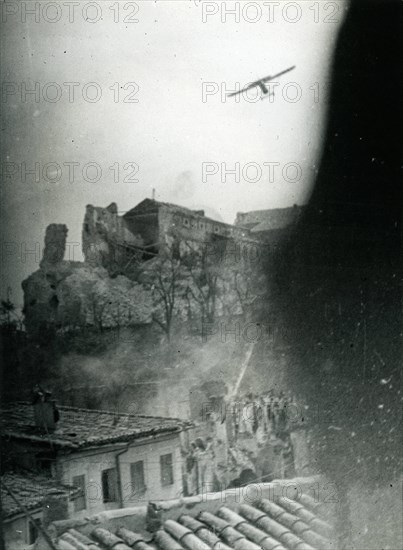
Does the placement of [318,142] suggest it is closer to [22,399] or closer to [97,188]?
[97,188]

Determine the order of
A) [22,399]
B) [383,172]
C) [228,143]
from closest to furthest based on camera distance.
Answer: [22,399]
[228,143]
[383,172]

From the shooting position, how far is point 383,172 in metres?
4.37

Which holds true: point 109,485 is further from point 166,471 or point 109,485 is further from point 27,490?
point 27,490

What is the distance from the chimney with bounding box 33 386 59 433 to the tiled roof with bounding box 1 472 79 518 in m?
0.25

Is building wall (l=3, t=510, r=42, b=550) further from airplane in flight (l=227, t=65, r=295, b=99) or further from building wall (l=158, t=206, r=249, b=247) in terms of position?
airplane in flight (l=227, t=65, r=295, b=99)

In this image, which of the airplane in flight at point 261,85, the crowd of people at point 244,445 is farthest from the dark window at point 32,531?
the airplane in flight at point 261,85

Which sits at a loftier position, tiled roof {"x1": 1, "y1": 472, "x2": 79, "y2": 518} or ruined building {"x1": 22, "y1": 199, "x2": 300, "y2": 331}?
ruined building {"x1": 22, "y1": 199, "x2": 300, "y2": 331}

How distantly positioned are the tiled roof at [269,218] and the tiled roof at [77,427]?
Answer: 1.26m

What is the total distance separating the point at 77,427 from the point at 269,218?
1.60m

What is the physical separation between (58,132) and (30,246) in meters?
0.64

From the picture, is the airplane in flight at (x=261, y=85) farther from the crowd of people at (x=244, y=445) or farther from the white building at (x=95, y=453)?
the white building at (x=95, y=453)

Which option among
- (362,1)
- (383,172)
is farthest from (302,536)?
(362,1)

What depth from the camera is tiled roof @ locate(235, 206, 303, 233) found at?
4078 millimetres

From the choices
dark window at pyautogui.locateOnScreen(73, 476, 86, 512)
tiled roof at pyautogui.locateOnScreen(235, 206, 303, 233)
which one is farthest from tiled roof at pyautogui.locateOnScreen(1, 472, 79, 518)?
tiled roof at pyautogui.locateOnScreen(235, 206, 303, 233)
